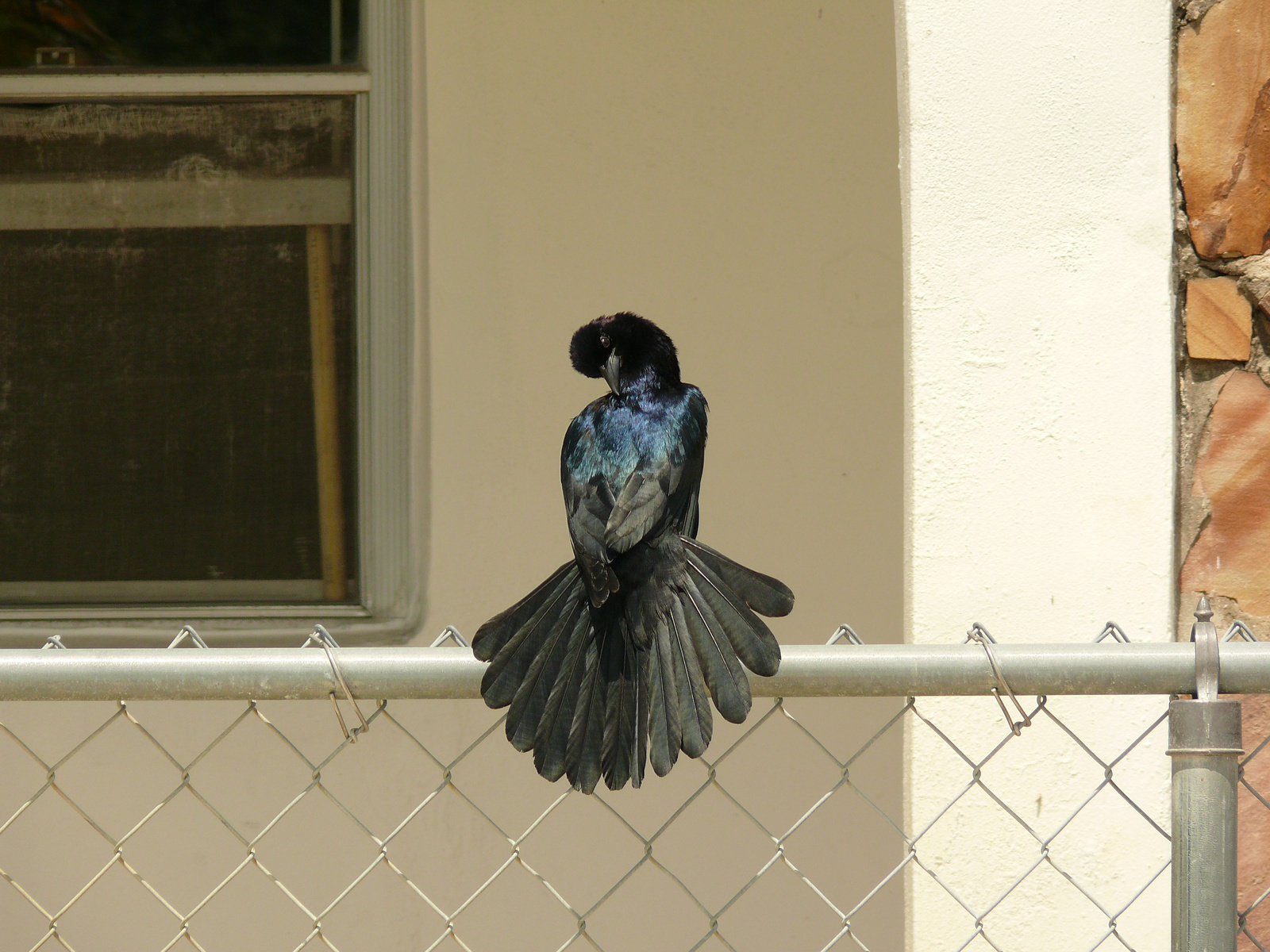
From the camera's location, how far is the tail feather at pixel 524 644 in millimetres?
1104

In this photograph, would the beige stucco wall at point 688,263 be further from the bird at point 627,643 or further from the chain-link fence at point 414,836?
the bird at point 627,643

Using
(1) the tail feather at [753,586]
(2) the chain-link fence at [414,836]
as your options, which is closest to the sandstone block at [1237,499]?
(1) the tail feather at [753,586]

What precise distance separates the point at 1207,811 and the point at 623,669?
1.84ft

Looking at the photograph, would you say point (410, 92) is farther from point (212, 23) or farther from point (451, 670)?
point (451, 670)

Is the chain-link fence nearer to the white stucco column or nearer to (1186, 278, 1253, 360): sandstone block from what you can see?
the white stucco column

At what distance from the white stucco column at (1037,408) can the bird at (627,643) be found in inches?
12.7

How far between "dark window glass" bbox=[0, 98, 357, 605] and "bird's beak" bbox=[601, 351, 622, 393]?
3.10 ft

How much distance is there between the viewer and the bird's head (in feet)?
6.05

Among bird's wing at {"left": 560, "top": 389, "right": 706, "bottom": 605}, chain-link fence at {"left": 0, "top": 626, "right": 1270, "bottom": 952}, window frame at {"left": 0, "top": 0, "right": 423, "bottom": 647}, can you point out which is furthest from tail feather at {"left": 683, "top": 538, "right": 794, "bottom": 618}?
window frame at {"left": 0, "top": 0, "right": 423, "bottom": 647}

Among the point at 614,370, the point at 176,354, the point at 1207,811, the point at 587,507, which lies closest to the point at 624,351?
the point at 614,370

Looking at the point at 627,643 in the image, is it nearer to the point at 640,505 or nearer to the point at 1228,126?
the point at 640,505

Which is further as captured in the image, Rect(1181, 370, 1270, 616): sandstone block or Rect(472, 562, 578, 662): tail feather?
Rect(1181, 370, 1270, 616): sandstone block

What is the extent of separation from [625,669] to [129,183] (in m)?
1.95

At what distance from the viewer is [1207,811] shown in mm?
1041
